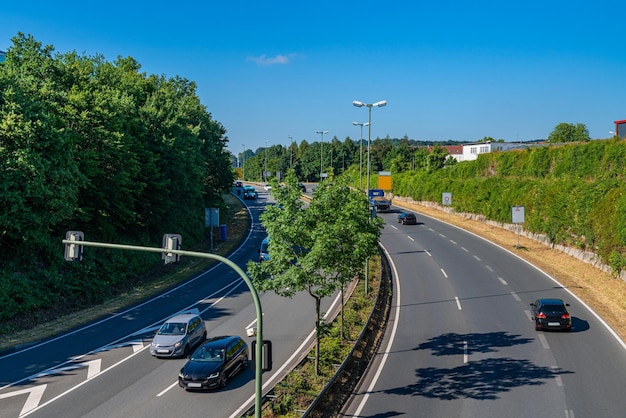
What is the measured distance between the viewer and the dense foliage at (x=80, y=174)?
2866cm

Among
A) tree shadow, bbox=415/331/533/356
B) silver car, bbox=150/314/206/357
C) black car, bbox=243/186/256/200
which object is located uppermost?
black car, bbox=243/186/256/200

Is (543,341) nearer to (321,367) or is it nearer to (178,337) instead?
(321,367)

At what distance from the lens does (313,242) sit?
2131 cm

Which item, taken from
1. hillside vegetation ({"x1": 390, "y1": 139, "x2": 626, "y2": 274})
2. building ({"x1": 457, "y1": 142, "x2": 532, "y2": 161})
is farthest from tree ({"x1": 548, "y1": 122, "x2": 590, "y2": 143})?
hillside vegetation ({"x1": 390, "y1": 139, "x2": 626, "y2": 274})

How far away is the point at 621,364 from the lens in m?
22.2

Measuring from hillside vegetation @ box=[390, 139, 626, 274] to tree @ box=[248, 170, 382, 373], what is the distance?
23.1 metres

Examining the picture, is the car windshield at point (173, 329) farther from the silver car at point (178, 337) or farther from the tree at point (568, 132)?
the tree at point (568, 132)

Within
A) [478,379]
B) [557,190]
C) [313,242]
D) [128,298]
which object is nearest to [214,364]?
[313,242]

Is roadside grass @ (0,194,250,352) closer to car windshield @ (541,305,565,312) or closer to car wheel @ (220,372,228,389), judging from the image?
car wheel @ (220,372,228,389)

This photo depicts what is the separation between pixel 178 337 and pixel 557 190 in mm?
38936

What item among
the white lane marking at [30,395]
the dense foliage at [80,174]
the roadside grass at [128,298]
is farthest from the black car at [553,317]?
the dense foliage at [80,174]

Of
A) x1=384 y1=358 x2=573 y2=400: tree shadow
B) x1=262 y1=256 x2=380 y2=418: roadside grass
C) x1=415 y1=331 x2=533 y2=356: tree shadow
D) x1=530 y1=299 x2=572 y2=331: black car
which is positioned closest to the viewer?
x1=262 y1=256 x2=380 y2=418: roadside grass

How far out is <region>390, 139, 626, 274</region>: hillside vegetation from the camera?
39.3 metres

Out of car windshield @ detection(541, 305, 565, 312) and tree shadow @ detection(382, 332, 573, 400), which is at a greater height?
car windshield @ detection(541, 305, 565, 312)
